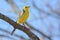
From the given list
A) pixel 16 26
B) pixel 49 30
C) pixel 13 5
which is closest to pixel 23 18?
pixel 13 5

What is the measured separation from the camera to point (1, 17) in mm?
1103

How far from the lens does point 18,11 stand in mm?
2771

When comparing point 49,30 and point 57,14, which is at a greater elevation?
point 57,14

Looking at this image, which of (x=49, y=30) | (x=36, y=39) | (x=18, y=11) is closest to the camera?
(x=36, y=39)

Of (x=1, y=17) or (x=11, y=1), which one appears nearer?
(x=1, y=17)

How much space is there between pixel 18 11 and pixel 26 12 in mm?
196

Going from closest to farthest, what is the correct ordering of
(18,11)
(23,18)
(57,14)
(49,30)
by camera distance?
(23,18)
(18,11)
(49,30)
(57,14)

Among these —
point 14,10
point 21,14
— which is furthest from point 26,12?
point 14,10

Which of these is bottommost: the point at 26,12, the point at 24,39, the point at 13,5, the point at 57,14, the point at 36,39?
the point at 36,39

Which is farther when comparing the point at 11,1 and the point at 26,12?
the point at 11,1

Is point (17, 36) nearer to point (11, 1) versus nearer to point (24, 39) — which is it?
point (24, 39)

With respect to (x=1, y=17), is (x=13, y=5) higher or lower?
higher

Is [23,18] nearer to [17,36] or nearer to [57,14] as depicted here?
[17,36]

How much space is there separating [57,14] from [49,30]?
589mm
